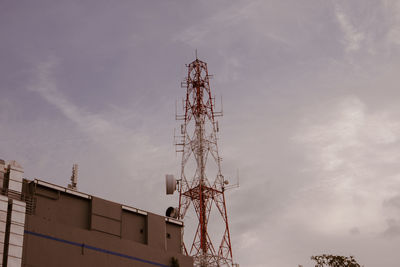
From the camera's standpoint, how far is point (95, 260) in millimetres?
54062

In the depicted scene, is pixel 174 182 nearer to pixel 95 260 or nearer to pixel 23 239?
pixel 95 260

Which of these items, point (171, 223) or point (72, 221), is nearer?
point (72, 221)

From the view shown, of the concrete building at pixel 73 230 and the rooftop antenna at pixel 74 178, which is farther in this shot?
the rooftop antenna at pixel 74 178

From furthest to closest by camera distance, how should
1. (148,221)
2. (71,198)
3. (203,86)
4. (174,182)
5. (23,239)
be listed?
(203,86) → (174,182) → (148,221) → (71,198) → (23,239)

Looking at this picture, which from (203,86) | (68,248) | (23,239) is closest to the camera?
(23,239)

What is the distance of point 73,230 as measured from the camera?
53.4 m

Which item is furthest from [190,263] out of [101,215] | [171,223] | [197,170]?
[197,170]

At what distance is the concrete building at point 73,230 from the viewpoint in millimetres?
48969

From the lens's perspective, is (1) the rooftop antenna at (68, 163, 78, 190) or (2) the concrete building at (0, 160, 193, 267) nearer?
(2) the concrete building at (0, 160, 193, 267)

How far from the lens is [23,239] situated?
48969mm

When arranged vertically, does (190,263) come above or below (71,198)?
below

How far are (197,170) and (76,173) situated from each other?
20.9 meters

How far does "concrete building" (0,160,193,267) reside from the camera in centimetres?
4897

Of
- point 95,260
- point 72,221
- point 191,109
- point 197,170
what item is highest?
point 191,109
